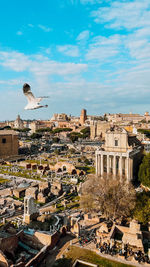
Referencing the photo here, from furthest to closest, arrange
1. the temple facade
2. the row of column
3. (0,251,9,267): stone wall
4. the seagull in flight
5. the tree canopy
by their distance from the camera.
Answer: the temple facade, the row of column, the tree canopy, (0,251,9,267): stone wall, the seagull in flight

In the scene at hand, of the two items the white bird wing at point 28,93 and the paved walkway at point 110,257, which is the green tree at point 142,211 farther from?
the white bird wing at point 28,93

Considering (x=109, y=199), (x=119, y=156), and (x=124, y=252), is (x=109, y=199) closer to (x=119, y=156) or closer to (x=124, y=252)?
(x=124, y=252)

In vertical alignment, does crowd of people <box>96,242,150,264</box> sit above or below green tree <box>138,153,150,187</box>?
below

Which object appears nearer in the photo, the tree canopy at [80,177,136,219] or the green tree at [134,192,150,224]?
the green tree at [134,192,150,224]

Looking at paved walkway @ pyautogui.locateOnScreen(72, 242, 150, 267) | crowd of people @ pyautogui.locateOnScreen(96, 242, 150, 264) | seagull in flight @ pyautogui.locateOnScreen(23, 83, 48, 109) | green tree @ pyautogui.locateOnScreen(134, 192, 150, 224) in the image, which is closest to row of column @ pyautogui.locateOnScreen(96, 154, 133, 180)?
green tree @ pyautogui.locateOnScreen(134, 192, 150, 224)

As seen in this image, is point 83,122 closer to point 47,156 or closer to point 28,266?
point 47,156

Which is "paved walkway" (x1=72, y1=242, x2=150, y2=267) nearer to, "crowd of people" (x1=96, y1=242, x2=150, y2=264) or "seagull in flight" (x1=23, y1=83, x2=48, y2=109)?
"crowd of people" (x1=96, y1=242, x2=150, y2=264)

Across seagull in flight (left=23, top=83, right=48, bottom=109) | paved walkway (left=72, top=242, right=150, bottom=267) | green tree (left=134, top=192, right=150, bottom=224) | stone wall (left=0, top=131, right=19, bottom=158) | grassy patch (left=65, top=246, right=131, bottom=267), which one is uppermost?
seagull in flight (left=23, top=83, right=48, bottom=109)

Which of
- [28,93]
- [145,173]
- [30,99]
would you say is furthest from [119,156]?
[28,93]
